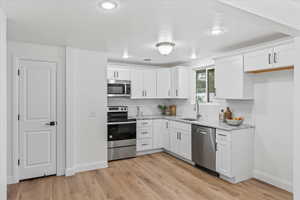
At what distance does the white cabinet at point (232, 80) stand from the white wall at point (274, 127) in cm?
23

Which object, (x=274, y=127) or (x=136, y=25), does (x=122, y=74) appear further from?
(x=274, y=127)

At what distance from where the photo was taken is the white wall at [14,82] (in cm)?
320

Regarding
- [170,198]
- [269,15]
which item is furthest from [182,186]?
[269,15]

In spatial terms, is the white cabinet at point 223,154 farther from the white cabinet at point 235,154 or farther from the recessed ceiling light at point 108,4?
the recessed ceiling light at point 108,4

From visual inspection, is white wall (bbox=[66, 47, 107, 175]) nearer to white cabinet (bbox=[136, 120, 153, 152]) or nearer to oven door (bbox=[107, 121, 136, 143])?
oven door (bbox=[107, 121, 136, 143])

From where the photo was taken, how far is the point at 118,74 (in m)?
4.66

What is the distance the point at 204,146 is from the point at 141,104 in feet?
7.54

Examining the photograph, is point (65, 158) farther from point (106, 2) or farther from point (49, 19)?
point (106, 2)

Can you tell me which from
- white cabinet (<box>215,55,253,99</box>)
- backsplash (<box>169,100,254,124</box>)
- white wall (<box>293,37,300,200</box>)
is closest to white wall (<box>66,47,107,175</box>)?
backsplash (<box>169,100,254,124</box>)

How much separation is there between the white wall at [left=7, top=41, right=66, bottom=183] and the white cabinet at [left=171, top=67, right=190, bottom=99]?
8.99 ft

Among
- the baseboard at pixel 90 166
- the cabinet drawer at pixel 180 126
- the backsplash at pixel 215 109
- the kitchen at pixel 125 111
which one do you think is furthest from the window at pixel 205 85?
the baseboard at pixel 90 166

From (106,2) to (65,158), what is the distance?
293cm

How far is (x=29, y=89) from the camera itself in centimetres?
335

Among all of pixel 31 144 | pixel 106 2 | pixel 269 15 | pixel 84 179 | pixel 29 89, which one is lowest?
pixel 84 179
